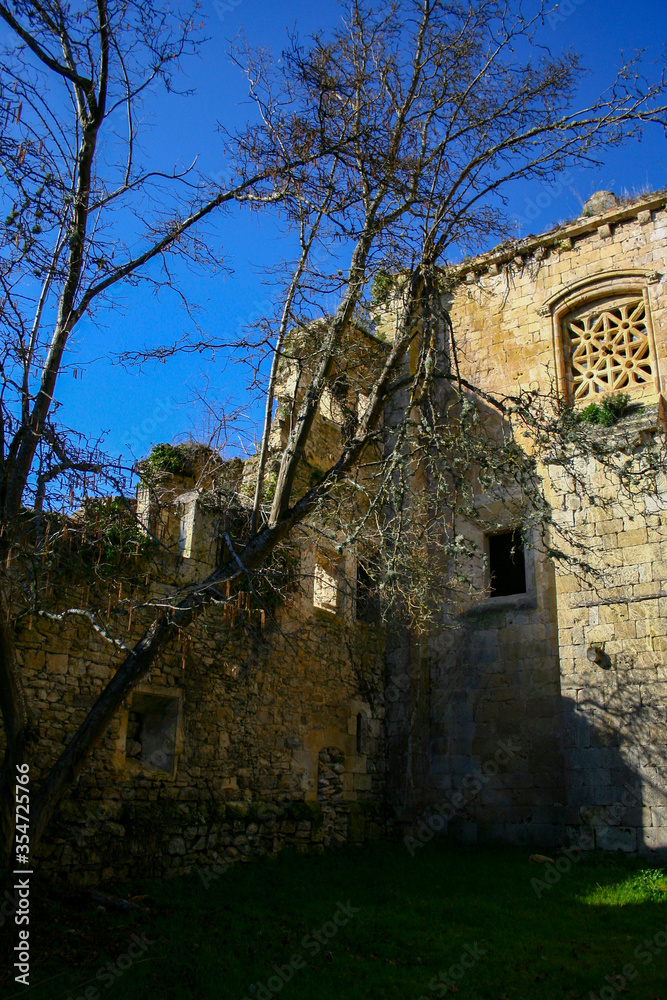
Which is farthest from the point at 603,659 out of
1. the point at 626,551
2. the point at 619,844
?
the point at 619,844

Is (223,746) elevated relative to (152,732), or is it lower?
lower

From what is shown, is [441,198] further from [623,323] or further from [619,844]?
[619,844]

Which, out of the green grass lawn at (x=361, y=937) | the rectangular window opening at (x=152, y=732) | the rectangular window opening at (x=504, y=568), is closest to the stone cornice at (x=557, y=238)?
the rectangular window opening at (x=504, y=568)

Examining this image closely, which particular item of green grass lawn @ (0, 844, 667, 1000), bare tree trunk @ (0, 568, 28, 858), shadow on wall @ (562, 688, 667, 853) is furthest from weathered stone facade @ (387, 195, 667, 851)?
bare tree trunk @ (0, 568, 28, 858)

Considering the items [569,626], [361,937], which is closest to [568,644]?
[569,626]

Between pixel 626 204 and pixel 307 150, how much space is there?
6.79 metres

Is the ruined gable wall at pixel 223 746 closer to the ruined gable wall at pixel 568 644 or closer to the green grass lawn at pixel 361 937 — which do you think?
the green grass lawn at pixel 361 937

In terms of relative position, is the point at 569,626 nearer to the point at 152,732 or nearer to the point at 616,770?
the point at 616,770

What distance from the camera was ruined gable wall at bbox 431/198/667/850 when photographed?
8.64m

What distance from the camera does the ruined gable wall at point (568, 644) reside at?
864cm

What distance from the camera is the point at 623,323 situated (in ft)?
37.8

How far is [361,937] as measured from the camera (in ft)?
21.1

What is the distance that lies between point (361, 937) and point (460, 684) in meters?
5.16

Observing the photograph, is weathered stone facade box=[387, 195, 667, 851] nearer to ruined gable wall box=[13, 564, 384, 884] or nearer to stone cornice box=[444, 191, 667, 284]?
stone cornice box=[444, 191, 667, 284]
